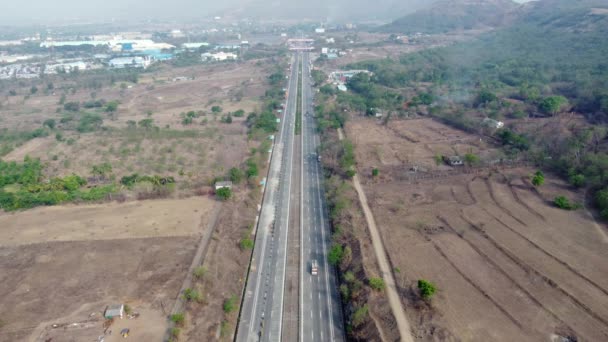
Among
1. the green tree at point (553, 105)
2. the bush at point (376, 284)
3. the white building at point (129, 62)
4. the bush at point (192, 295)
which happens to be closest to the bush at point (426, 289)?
the bush at point (376, 284)

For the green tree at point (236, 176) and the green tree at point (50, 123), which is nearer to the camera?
the green tree at point (236, 176)

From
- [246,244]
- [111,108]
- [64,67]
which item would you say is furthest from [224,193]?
[64,67]

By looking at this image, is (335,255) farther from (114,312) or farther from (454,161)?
(454,161)

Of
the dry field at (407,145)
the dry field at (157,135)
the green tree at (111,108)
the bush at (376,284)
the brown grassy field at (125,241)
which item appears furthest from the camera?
the green tree at (111,108)

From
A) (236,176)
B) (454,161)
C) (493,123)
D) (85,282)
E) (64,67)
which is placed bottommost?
(85,282)

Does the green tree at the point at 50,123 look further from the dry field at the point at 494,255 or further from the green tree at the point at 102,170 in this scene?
the dry field at the point at 494,255

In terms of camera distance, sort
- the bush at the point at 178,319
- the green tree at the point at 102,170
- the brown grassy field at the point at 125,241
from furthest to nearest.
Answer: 1. the green tree at the point at 102,170
2. the brown grassy field at the point at 125,241
3. the bush at the point at 178,319
